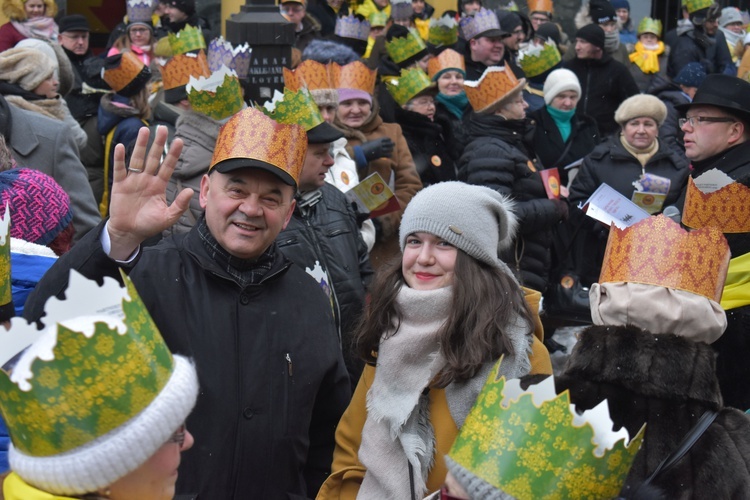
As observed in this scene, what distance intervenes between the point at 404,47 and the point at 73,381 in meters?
7.93

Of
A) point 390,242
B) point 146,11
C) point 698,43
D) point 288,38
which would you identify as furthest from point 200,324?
point 698,43

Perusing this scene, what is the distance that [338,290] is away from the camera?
15.7ft

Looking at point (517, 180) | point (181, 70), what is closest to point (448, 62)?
point (517, 180)

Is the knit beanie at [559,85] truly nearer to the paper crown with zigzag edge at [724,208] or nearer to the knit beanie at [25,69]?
the paper crown with zigzag edge at [724,208]

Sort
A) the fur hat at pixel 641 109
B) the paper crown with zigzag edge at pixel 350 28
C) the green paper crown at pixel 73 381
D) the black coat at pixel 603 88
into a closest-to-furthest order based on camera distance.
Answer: the green paper crown at pixel 73 381 → the fur hat at pixel 641 109 → the black coat at pixel 603 88 → the paper crown with zigzag edge at pixel 350 28

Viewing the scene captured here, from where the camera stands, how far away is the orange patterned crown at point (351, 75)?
280 inches

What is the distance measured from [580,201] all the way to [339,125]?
2.09 metres

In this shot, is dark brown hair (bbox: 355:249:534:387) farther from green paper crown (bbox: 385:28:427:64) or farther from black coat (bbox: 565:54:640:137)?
black coat (bbox: 565:54:640:137)

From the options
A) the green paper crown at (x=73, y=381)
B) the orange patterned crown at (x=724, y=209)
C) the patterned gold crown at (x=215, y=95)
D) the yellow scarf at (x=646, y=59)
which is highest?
the green paper crown at (x=73, y=381)

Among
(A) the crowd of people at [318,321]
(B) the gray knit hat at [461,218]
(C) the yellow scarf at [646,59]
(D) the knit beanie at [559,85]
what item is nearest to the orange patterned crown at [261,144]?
(A) the crowd of people at [318,321]

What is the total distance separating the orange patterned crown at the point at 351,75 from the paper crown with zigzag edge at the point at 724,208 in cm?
275

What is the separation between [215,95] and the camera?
5.58 metres

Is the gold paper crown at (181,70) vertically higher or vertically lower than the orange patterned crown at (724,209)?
lower

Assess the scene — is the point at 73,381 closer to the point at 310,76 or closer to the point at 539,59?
the point at 310,76
